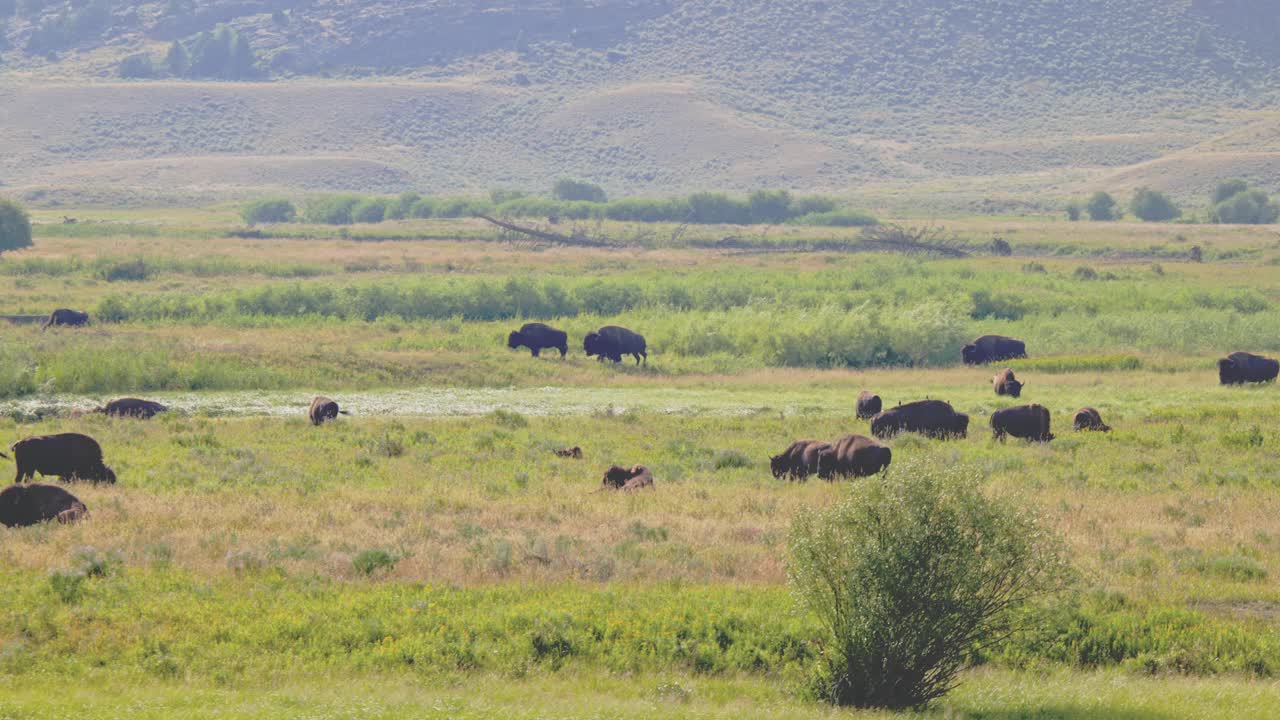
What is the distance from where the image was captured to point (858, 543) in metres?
14.0

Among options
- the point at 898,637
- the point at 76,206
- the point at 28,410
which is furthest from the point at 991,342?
the point at 76,206

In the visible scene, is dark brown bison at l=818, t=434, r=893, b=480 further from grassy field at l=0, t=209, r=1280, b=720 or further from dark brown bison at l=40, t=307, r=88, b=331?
dark brown bison at l=40, t=307, r=88, b=331

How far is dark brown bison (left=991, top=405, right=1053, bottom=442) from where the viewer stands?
31.1 m

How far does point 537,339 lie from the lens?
51906mm

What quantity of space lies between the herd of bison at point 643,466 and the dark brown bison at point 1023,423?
2cm

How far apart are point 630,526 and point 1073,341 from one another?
39763 millimetres

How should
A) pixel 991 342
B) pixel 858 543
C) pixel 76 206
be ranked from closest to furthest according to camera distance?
pixel 858 543 → pixel 991 342 → pixel 76 206

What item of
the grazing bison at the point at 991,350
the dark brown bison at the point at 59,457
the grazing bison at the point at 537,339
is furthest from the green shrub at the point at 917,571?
the grazing bison at the point at 991,350

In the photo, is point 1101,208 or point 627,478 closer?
point 627,478

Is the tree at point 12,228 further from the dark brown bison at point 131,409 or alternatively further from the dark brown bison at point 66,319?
the dark brown bison at point 131,409

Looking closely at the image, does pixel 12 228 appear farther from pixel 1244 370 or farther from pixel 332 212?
pixel 1244 370

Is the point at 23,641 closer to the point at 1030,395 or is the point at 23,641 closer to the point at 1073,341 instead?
the point at 1030,395

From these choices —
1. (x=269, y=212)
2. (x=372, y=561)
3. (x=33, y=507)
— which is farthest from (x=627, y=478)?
(x=269, y=212)

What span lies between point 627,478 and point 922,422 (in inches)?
360
